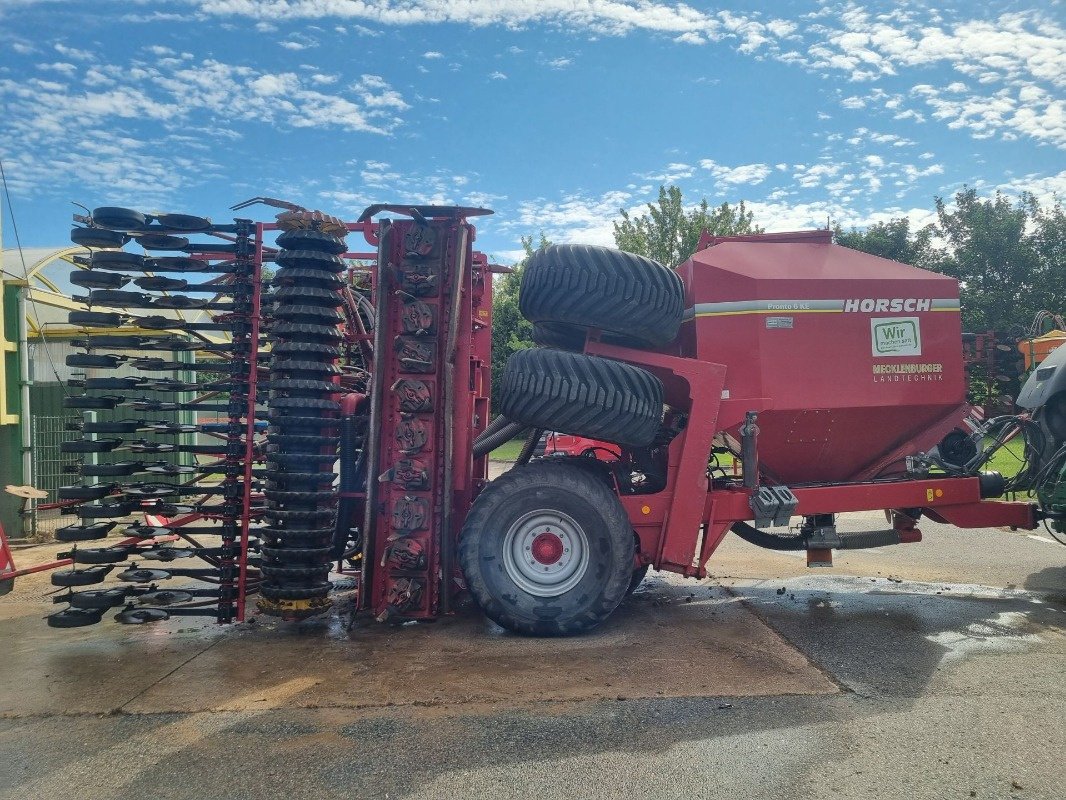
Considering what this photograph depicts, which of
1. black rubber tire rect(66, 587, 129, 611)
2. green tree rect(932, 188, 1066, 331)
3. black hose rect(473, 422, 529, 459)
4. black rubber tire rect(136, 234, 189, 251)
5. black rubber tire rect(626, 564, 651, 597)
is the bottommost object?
black rubber tire rect(626, 564, 651, 597)

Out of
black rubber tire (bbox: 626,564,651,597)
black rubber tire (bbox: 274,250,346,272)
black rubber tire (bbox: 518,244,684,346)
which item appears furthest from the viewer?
black rubber tire (bbox: 626,564,651,597)

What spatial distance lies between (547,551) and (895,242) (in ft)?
92.0

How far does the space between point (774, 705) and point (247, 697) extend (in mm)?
2886

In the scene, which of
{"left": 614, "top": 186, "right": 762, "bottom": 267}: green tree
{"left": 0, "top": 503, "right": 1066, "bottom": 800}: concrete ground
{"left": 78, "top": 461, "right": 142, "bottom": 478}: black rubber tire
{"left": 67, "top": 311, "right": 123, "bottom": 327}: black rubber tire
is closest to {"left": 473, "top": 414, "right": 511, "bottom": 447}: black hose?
{"left": 0, "top": 503, "right": 1066, "bottom": 800}: concrete ground

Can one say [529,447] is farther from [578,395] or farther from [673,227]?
[673,227]

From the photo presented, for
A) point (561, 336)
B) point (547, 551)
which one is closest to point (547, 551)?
point (547, 551)

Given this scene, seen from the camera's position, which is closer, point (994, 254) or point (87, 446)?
point (87, 446)

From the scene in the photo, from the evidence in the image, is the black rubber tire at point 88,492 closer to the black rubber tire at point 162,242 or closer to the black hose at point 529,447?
the black rubber tire at point 162,242

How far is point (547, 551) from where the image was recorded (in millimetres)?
5613

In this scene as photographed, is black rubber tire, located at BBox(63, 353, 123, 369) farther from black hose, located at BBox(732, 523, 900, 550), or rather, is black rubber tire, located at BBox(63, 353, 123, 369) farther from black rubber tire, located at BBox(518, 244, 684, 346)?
black hose, located at BBox(732, 523, 900, 550)

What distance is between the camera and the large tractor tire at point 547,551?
5441mm

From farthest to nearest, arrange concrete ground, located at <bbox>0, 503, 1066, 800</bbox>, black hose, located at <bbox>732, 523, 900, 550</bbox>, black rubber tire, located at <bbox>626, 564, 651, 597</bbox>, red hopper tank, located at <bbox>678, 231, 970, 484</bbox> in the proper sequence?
black rubber tire, located at <bbox>626, 564, 651, 597</bbox>, black hose, located at <bbox>732, 523, 900, 550</bbox>, red hopper tank, located at <bbox>678, 231, 970, 484</bbox>, concrete ground, located at <bbox>0, 503, 1066, 800</bbox>

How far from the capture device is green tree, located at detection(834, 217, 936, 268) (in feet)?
94.0

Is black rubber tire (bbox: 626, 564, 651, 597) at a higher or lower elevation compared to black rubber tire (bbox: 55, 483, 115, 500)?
lower
